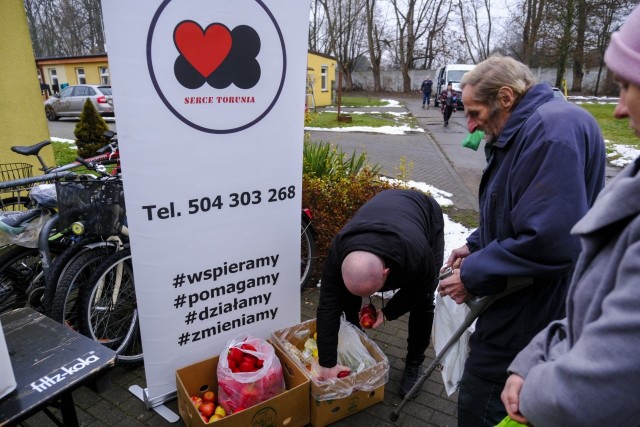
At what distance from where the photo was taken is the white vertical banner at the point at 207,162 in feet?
6.72

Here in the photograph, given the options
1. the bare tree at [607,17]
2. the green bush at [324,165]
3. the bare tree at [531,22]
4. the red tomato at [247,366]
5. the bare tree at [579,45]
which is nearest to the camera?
the red tomato at [247,366]

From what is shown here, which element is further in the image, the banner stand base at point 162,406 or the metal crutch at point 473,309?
the banner stand base at point 162,406

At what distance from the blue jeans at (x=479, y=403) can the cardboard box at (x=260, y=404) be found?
90 cm

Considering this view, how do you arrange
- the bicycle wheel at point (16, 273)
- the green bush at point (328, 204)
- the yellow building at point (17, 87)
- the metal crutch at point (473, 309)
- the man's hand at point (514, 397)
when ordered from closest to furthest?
the man's hand at point (514, 397) → the metal crutch at point (473, 309) → the bicycle wheel at point (16, 273) → the green bush at point (328, 204) → the yellow building at point (17, 87)

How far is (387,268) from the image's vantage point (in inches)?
83.8

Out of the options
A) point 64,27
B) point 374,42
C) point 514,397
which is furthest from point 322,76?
point 514,397

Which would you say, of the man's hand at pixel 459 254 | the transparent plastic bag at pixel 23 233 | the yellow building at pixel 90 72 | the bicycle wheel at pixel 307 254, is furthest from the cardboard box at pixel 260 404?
the yellow building at pixel 90 72

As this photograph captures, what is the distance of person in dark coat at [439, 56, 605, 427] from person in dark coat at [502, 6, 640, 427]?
55 cm

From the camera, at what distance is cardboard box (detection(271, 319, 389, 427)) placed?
96.0 inches

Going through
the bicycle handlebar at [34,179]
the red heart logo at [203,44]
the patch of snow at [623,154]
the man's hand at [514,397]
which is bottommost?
the patch of snow at [623,154]

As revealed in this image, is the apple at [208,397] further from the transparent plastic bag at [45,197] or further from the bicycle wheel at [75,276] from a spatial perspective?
the transparent plastic bag at [45,197]

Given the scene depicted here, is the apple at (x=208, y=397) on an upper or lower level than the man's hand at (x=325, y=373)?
lower

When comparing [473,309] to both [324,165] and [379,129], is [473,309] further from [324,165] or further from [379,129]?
[379,129]

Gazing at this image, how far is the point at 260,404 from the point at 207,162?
4.30ft
